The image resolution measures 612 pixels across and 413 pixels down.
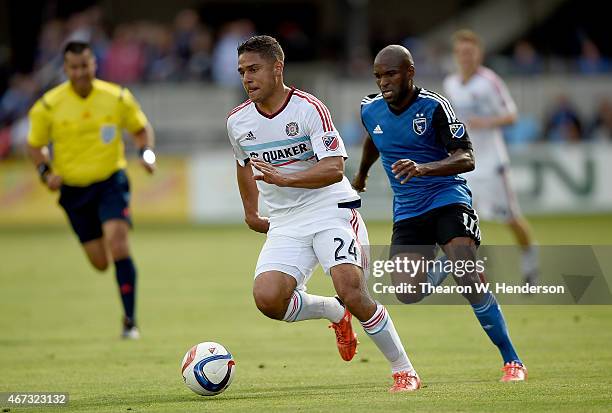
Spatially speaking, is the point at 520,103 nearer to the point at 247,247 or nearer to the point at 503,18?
the point at 503,18

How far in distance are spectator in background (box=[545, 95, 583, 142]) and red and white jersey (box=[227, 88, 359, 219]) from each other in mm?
17792

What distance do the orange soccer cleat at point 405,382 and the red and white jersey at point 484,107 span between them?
19.9 ft

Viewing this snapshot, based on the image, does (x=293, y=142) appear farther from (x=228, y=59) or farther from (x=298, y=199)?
(x=228, y=59)

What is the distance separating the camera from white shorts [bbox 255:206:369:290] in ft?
25.8

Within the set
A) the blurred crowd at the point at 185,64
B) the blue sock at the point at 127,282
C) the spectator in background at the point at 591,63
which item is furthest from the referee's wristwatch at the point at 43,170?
the spectator in background at the point at 591,63

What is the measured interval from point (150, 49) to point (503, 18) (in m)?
9.46

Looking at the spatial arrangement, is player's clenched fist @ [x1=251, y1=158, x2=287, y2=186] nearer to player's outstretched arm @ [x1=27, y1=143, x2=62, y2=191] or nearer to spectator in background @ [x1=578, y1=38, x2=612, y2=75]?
player's outstretched arm @ [x1=27, y1=143, x2=62, y2=191]

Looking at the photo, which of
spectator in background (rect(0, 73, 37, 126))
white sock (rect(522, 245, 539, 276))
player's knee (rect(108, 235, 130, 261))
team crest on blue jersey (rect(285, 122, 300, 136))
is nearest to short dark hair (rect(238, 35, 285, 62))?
team crest on blue jersey (rect(285, 122, 300, 136))

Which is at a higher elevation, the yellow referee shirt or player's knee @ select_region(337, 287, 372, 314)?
the yellow referee shirt

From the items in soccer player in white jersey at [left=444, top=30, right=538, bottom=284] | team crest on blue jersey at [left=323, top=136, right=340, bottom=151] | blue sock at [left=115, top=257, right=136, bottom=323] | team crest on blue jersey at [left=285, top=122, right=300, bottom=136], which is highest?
soccer player in white jersey at [left=444, top=30, right=538, bottom=284]

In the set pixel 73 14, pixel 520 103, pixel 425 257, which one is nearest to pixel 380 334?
pixel 425 257

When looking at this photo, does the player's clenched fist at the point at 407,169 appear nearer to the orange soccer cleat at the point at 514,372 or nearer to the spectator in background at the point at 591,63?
the orange soccer cleat at the point at 514,372

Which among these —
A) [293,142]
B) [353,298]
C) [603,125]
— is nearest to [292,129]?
[293,142]

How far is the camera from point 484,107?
1359 cm
